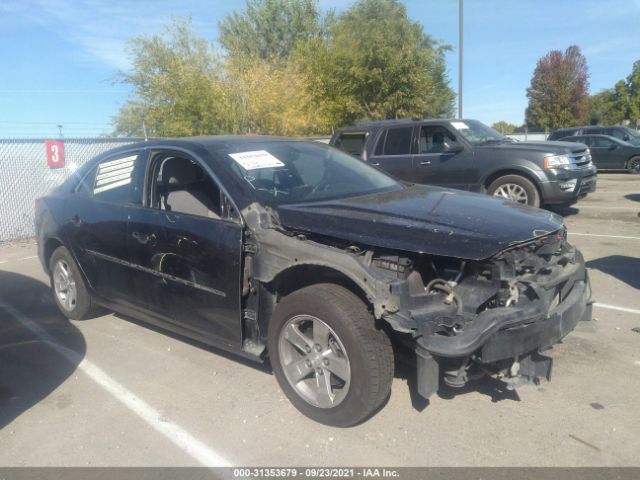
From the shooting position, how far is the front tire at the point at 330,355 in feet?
9.75

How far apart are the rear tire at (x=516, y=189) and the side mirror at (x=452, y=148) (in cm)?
83

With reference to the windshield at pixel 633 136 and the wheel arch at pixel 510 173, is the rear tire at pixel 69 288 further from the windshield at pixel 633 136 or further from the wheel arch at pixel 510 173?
the windshield at pixel 633 136

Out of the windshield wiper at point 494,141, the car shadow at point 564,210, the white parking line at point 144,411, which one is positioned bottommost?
the white parking line at point 144,411

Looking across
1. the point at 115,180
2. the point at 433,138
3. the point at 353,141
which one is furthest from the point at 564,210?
the point at 115,180

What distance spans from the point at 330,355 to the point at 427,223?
95 centimetres

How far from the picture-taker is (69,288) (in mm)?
5273

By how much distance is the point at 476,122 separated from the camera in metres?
10.4

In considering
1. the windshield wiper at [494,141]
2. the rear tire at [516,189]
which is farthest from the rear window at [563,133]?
the rear tire at [516,189]

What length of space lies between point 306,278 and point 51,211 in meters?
3.15

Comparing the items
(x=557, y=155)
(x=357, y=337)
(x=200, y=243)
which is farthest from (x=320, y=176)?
(x=557, y=155)

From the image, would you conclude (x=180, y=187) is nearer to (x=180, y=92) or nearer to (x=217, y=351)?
(x=217, y=351)

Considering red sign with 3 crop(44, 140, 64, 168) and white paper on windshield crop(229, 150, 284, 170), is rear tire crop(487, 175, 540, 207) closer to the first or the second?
white paper on windshield crop(229, 150, 284, 170)

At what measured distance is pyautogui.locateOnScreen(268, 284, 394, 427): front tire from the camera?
9.75ft

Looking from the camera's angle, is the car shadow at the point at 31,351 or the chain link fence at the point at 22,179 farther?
the chain link fence at the point at 22,179
